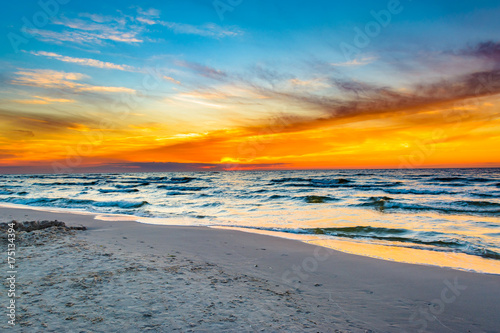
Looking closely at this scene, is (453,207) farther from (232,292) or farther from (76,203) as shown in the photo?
(76,203)

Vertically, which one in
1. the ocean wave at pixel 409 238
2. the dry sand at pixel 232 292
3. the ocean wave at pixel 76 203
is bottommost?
the ocean wave at pixel 76 203

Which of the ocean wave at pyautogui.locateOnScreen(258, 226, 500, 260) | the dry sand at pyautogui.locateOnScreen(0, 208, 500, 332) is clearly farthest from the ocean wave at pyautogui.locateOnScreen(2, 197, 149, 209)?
the dry sand at pyautogui.locateOnScreen(0, 208, 500, 332)

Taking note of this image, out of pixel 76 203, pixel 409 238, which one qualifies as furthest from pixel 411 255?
pixel 76 203

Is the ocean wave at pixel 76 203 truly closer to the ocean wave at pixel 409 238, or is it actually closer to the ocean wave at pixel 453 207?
the ocean wave at pixel 409 238

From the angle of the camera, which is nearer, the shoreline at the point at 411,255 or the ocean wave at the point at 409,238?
the shoreline at the point at 411,255

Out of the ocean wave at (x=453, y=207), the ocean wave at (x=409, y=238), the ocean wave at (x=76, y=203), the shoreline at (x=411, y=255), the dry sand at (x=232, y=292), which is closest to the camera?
the dry sand at (x=232, y=292)

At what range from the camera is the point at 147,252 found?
719cm

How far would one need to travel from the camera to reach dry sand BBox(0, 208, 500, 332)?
3617mm

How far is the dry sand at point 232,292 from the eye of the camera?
362cm

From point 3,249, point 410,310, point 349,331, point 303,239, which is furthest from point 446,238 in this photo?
point 3,249

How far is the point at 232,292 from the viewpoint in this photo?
184 inches

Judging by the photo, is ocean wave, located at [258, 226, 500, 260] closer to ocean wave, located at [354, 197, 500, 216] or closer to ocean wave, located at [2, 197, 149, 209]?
ocean wave, located at [354, 197, 500, 216]

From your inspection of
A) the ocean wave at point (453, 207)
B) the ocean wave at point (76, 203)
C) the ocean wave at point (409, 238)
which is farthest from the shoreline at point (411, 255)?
the ocean wave at point (76, 203)

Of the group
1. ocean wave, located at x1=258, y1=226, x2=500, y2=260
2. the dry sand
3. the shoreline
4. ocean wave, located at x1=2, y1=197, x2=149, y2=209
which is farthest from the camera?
ocean wave, located at x1=2, y1=197, x2=149, y2=209
